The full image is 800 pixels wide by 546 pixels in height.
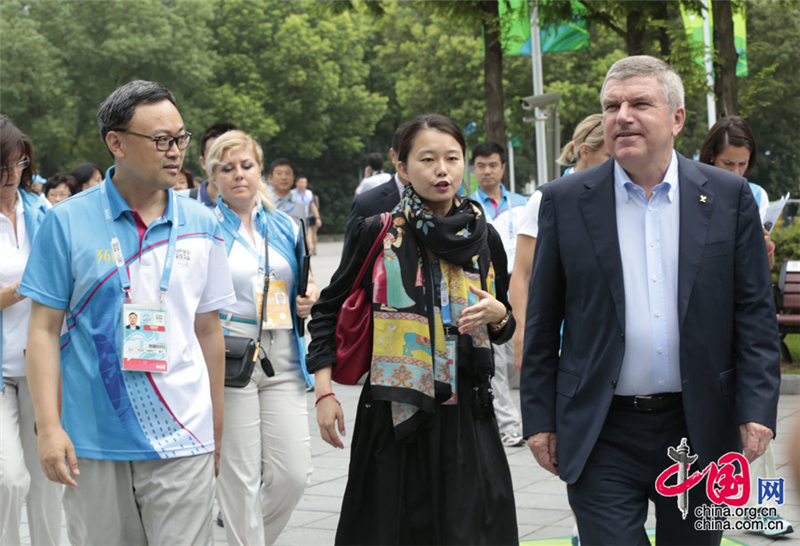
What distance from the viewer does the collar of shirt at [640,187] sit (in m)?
3.88

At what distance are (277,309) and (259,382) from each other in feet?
1.23

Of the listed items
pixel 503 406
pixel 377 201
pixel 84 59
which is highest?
pixel 84 59

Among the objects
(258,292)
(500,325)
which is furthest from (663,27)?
(500,325)

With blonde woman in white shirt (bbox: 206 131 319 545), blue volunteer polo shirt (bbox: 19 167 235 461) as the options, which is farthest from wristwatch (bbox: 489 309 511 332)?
blonde woman in white shirt (bbox: 206 131 319 545)

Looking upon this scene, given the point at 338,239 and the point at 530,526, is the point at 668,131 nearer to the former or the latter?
the point at 530,526

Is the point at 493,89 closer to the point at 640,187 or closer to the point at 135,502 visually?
the point at 640,187

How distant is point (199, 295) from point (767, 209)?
362 centimetres

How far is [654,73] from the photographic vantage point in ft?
12.7

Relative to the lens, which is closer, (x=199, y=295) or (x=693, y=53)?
(x=199, y=295)

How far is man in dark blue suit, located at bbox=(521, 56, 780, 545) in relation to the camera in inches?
147

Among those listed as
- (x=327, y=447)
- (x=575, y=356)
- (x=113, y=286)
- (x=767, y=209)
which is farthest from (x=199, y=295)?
(x=327, y=447)

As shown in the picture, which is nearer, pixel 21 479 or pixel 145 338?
pixel 145 338

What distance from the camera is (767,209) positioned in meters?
6.47

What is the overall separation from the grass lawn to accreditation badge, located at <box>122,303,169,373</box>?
8.60m
